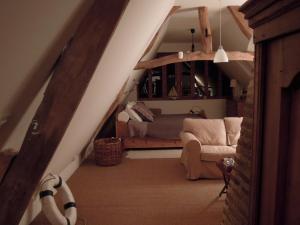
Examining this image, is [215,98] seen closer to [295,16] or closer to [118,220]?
[118,220]

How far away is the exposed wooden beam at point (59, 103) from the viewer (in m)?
1.50

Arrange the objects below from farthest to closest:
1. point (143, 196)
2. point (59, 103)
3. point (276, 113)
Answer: point (143, 196)
point (59, 103)
point (276, 113)

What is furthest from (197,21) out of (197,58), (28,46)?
(28,46)

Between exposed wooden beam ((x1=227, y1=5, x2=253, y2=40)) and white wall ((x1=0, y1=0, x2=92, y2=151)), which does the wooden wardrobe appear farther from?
exposed wooden beam ((x1=227, y1=5, x2=253, y2=40))

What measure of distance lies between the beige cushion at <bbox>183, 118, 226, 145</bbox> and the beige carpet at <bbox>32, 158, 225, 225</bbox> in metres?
0.62

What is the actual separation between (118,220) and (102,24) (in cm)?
212

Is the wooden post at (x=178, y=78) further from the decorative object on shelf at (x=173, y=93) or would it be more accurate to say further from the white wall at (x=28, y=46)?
the white wall at (x=28, y=46)

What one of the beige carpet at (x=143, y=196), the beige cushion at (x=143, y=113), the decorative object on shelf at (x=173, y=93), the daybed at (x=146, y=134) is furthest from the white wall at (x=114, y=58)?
the decorative object on shelf at (x=173, y=93)

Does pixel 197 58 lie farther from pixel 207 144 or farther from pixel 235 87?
pixel 235 87

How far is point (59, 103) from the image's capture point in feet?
5.14

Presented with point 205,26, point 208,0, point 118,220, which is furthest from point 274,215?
point 205,26

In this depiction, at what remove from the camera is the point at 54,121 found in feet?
5.19

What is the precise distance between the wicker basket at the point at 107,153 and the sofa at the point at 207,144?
1137 mm

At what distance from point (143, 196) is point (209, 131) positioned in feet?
5.25
